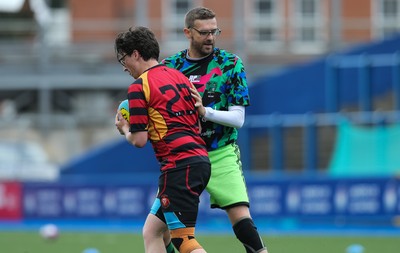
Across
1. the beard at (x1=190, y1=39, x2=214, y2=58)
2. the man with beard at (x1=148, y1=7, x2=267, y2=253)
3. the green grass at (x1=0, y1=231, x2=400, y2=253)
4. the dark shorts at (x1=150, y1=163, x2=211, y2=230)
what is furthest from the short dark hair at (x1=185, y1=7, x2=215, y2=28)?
the green grass at (x1=0, y1=231, x2=400, y2=253)

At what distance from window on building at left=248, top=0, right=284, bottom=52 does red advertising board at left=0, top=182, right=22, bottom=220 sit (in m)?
12.8

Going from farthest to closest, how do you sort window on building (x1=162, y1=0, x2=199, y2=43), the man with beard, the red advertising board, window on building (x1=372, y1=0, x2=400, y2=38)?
1. window on building (x1=162, y1=0, x2=199, y2=43)
2. window on building (x1=372, y1=0, x2=400, y2=38)
3. the red advertising board
4. the man with beard

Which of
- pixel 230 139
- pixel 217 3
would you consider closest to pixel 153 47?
pixel 230 139

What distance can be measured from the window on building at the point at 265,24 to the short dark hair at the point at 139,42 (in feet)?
82.8

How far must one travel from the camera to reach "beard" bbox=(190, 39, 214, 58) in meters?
7.89

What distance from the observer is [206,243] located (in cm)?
1420

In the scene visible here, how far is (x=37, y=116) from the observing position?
1185 inches

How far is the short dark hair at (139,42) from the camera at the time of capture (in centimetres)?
719

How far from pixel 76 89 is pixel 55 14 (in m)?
5.95

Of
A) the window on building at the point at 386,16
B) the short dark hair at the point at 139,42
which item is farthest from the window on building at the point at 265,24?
the short dark hair at the point at 139,42

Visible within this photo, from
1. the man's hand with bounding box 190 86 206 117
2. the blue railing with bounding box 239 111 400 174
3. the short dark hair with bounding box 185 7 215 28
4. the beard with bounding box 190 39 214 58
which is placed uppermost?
the short dark hair with bounding box 185 7 215 28

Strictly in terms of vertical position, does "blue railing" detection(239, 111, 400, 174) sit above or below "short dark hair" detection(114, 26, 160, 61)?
below

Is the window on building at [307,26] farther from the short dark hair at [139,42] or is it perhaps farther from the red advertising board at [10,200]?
the short dark hair at [139,42]

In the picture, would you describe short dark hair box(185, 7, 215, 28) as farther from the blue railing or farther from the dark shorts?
the blue railing
